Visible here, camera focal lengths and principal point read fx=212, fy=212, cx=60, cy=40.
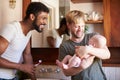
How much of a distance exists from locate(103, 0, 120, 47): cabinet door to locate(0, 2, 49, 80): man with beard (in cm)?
68

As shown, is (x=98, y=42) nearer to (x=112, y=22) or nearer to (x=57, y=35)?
(x=112, y=22)

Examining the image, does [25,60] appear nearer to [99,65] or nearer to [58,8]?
[58,8]

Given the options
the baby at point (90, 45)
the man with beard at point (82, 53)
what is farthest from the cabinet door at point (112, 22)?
the baby at point (90, 45)

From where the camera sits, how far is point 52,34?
2.40 m

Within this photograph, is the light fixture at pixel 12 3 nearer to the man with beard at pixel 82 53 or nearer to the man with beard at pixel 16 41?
the man with beard at pixel 16 41

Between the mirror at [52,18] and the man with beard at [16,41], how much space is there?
1.48 ft

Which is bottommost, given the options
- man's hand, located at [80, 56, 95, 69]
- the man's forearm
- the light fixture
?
the man's forearm

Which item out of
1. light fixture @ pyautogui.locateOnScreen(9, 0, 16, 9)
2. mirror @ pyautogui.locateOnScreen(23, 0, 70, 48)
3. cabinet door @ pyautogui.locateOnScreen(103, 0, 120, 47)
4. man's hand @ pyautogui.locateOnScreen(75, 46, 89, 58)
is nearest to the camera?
man's hand @ pyautogui.locateOnScreen(75, 46, 89, 58)

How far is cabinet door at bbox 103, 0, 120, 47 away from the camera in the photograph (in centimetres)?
219

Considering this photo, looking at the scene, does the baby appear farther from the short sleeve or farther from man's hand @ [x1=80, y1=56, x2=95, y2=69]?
the short sleeve

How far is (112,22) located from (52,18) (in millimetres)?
658

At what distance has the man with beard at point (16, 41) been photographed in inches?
67.7

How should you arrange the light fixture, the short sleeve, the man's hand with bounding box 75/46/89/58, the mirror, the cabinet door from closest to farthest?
1. the man's hand with bounding box 75/46/89/58
2. the short sleeve
3. the cabinet door
4. the mirror
5. the light fixture

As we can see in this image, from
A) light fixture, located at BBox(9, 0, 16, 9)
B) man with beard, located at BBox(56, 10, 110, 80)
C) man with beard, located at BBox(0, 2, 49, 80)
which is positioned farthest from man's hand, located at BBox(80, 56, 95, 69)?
light fixture, located at BBox(9, 0, 16, 9)
